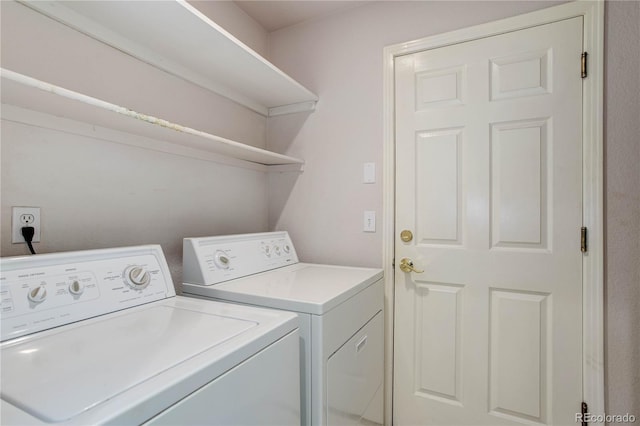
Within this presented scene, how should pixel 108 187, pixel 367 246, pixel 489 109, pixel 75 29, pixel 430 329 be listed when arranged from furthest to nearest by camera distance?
1. pixel 367 246
2. pixel 430 329
3. pixel 489 109
4. pixel 108 187
5. pixel 75 29

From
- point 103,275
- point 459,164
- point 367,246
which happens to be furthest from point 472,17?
point 103,275

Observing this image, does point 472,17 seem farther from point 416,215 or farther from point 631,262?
point 631,262

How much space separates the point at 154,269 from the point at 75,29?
0.93 meters

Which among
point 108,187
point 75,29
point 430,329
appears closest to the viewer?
point 75,29

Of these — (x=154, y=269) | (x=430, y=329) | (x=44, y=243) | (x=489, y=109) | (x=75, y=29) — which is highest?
(x=75, y=29)

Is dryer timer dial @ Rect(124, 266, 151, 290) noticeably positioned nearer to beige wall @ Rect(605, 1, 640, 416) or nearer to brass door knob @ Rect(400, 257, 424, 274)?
brass door knob @ Rect(400, 257, 424, 274)

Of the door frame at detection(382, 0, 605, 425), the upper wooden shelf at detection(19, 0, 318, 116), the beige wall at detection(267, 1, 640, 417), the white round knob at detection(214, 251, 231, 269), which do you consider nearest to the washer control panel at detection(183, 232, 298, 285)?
the white round knob at detection(214, 251, 231, 269)

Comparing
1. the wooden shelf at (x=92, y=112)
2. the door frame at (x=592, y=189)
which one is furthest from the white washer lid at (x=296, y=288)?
the door frame at (x=592, y=189)

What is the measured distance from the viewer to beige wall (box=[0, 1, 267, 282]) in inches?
40.1

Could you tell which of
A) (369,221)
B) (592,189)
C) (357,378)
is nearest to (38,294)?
(357,378)

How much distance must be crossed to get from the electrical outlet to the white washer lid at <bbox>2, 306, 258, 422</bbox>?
39 centimetres

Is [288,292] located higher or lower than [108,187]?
lower

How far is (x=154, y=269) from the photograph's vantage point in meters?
1.16

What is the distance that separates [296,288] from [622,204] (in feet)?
4.71
